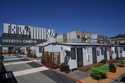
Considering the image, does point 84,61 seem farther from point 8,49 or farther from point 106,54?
point 8,49

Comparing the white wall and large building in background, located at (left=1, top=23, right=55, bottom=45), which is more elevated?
large building in background, located at (left=1, top=23, right=55, bottom=45)

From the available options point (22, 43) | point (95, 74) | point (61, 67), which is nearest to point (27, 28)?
point (22, 43)

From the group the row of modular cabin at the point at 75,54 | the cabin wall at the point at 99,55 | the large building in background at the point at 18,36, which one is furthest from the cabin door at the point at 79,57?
the large building in background at the point at 18,36

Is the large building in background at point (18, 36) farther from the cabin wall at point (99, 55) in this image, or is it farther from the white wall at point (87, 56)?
the white wall at point (87, 56)

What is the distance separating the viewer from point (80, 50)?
21.4 meters

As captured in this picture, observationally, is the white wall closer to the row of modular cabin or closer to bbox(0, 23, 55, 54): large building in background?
the row of modular cabin

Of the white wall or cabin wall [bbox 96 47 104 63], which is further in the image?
cabin wall [bbox 96 47 104 63]

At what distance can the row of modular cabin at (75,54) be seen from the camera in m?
19.9

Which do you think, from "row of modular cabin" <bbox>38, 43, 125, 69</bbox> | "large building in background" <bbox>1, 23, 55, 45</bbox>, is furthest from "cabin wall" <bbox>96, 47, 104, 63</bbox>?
"large building in background" <bbox>1, 23, 55, 45</bbox>

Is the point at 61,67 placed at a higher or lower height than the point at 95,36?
lower

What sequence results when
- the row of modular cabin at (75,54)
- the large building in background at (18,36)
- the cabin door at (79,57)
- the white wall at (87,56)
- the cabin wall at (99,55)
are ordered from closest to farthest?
the row of modular cabin at (75,54) → the cabin door at (79,57) → the white wall at (87,56) → the cabin wall at (99,55) → the large building in background at (18,36)

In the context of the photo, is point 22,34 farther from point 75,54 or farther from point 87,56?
point 75,54

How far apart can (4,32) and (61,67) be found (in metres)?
46.8

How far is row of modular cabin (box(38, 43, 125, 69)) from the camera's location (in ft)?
65.2
